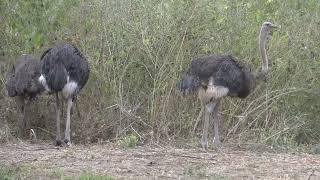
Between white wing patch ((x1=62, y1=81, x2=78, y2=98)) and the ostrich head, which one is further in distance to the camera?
the ostrich head

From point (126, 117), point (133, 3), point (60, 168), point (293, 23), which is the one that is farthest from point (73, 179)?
point (293, 23)

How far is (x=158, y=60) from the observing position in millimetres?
10719

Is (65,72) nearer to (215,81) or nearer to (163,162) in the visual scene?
(215,81)

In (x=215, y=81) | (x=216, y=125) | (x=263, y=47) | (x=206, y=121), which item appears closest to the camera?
(x=215, y=81)

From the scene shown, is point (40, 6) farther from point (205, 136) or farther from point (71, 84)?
point (205, 136)

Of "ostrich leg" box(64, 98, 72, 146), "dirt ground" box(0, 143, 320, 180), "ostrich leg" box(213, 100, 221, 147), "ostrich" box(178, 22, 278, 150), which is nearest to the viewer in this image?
"dirt ground" box(0, 143, 320, 180)

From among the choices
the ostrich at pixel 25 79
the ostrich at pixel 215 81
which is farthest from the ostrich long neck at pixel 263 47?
the ostrich at pixel 25 79

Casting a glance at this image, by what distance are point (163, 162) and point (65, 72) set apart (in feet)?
7.14

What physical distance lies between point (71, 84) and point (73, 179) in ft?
9.39

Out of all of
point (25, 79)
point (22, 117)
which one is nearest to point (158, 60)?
point (25, 79)

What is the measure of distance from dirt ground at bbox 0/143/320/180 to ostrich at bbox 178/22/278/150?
60 centimetres

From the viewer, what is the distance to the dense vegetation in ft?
34.9

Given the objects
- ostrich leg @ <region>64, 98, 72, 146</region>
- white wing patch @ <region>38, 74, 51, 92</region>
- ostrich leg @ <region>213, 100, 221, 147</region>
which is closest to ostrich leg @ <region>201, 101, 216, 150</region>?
ostrich leg @ <region>213, 100, 221, 147</region>

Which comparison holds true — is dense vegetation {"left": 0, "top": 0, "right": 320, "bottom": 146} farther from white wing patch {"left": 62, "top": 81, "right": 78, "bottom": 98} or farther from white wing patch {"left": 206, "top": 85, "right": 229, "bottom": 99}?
white wing patch {"left": 206, "top": 85, "right": 229, "bottom": 99}
